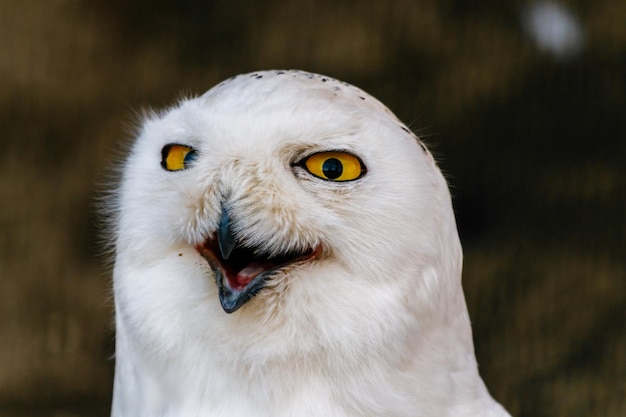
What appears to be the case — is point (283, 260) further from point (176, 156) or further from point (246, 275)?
point (176, 156)

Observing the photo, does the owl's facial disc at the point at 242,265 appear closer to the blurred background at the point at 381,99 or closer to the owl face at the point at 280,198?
the owl face at the point at 280,198

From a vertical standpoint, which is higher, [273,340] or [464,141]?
[464,141]

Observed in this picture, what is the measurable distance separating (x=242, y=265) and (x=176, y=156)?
17cm

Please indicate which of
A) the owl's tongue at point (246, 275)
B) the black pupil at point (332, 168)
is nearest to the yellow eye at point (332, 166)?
the black pupil at point (332, 168)

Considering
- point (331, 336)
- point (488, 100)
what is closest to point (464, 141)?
point (488, 100)

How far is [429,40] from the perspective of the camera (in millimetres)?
2330

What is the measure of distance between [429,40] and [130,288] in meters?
1.36

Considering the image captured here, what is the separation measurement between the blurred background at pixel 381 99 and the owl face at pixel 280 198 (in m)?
1.14

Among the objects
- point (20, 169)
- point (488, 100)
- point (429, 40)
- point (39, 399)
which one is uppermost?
point (429, 40)

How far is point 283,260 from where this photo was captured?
3.74 ft

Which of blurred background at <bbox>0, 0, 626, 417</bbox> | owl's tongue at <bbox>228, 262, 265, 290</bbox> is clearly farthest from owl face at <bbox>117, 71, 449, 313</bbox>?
blurred background at <bbox>0, 0, 626, 417</bbox>

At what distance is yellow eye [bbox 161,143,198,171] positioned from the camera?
3.77 feet

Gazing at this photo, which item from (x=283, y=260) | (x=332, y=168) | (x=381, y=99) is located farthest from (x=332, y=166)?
(x=381, y=99)

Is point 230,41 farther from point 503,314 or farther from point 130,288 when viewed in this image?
point 130,288
